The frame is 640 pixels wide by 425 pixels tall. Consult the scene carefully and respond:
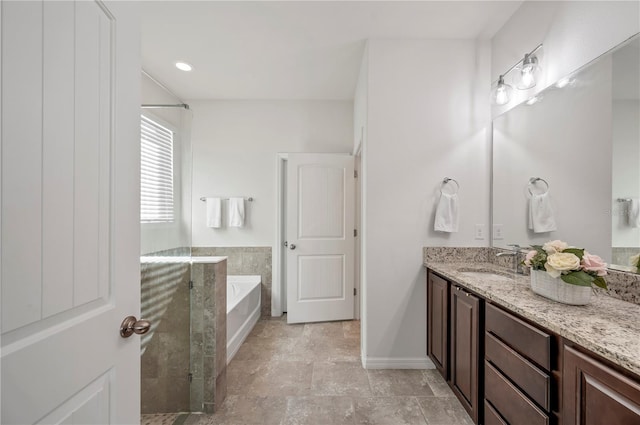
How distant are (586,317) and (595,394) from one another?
305 mm

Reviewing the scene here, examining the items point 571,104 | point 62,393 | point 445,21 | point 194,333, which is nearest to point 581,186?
point 571,104

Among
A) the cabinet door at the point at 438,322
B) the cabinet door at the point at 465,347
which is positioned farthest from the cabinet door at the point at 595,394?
the cabinet door at the point at 438,322

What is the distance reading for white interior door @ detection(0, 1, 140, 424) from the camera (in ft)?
1.72

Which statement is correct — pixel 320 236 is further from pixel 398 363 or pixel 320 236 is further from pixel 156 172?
pixel 156 172

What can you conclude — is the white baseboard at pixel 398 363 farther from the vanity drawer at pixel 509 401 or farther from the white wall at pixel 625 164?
the white wall at pixel 625 164

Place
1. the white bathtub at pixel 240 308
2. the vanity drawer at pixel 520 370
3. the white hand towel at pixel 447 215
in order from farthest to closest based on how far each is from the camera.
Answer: the white bathtub at pixel 240 308 < the white hand towel at pixel 447 215 < the vanity drawer at pixel 520 370

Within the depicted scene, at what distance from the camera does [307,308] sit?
10.3 feet

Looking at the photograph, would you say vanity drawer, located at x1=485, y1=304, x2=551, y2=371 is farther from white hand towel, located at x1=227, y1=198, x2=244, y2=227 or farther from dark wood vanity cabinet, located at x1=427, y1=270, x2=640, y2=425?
white hand towel, located at x1=227, y1=198, x2=244, y2=227

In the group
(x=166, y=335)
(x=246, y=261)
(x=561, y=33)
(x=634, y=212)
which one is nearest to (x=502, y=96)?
(x=561, y=33)

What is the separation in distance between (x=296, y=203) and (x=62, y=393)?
104 inches

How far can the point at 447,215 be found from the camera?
214cm

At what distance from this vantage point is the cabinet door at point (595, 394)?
28.7 inches

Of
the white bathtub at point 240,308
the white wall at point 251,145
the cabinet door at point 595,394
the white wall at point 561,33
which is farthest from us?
the white wall at point 251,145

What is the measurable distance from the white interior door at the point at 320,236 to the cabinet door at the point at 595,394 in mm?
2359
